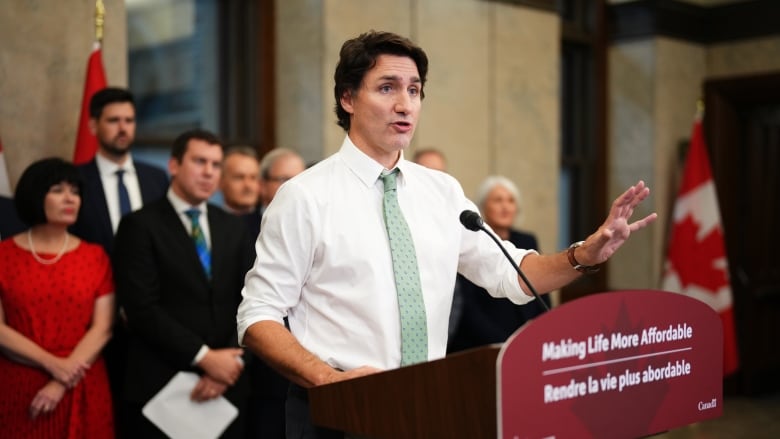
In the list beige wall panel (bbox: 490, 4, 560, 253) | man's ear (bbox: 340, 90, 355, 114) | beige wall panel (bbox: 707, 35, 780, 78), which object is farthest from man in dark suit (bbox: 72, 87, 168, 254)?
beige wall panel (bbox: 707, 35, 780, 78)

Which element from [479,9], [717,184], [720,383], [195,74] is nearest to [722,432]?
[717,184]

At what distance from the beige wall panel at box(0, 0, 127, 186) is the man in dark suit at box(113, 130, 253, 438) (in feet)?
2.50

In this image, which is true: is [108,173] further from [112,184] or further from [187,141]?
[187,141]

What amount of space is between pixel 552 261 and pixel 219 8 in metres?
3.86

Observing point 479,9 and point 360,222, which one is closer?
point 360,222

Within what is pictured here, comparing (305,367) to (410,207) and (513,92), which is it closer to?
(410,207)

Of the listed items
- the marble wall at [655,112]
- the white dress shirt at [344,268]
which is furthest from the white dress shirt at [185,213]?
the marble wall at [655,112]

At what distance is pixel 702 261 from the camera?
6.98 meters

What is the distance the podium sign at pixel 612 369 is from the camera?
4.75ft

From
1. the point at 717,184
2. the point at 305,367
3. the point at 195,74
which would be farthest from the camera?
the point at 717,184

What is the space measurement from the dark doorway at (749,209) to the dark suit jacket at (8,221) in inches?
213

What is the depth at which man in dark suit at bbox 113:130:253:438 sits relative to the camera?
340cm

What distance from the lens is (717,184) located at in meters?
7.35

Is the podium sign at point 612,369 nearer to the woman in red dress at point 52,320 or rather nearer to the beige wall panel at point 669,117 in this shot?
the woman in red dress at point 52,320
